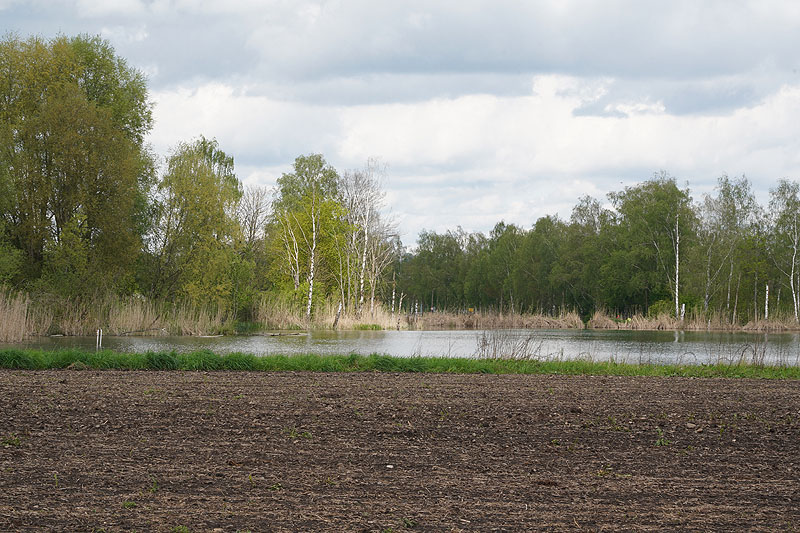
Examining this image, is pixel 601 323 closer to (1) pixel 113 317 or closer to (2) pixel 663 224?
(2) pixel 663 224

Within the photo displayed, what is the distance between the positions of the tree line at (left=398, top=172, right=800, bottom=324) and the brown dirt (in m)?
34.9

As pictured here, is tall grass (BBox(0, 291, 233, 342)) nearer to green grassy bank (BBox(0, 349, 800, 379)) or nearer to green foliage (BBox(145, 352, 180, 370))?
green grassy bank (BBox(0, 349, 800, 379))

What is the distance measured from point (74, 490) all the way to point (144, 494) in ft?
2.23

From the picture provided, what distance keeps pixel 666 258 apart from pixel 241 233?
3618 centimetres

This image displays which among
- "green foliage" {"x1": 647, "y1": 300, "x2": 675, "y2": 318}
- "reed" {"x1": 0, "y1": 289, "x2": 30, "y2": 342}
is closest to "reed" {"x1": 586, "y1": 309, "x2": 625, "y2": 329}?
"green foliage" {"x1": 647, "y1": 300, "x2": 675, "y2": 318}

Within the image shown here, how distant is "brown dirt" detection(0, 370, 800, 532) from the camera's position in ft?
22.1

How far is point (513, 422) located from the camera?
36.1 ft

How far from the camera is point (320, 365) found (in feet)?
58.2

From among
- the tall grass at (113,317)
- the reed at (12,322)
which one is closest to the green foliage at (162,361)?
the reed at (12,322)

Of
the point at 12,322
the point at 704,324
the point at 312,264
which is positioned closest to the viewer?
the point at 12,322

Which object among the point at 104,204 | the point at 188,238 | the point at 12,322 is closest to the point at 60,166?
the point at 104,204

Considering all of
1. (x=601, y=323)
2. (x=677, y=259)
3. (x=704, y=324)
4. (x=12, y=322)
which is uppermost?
(x=677, y=259)

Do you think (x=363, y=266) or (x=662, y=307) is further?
(x=662, y=307)

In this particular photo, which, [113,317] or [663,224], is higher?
[663,224]
